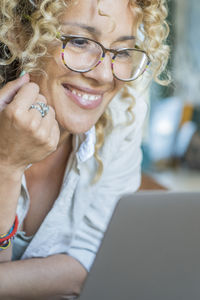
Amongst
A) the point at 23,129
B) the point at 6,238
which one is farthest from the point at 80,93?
the point at 6,238

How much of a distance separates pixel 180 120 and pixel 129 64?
12.2ft

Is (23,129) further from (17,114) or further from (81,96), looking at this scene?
(81,96)

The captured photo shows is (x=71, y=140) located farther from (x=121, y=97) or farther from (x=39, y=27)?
(x=39, y=27)

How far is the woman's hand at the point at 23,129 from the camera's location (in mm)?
860

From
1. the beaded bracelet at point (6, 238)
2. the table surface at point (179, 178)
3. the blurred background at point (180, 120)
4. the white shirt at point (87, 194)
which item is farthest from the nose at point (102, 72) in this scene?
the blurred background at point (180, 120)

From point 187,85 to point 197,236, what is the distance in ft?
15.2

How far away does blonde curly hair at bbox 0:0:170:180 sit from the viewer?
961 mm

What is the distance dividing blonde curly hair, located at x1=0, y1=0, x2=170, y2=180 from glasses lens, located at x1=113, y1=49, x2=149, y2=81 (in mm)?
43

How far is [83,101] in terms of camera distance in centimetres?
107

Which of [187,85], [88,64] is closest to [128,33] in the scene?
[88,64]

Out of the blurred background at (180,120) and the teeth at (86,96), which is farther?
the blurred background at (180,120)

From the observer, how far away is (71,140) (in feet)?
4.18

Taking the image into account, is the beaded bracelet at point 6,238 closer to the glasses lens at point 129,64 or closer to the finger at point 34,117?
the finger at point 34,117

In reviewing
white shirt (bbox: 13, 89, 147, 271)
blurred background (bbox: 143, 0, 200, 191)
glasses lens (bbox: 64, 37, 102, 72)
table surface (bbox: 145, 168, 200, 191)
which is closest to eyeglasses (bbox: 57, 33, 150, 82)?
glasses lens (bbox: 64, 37, 102, 72)
